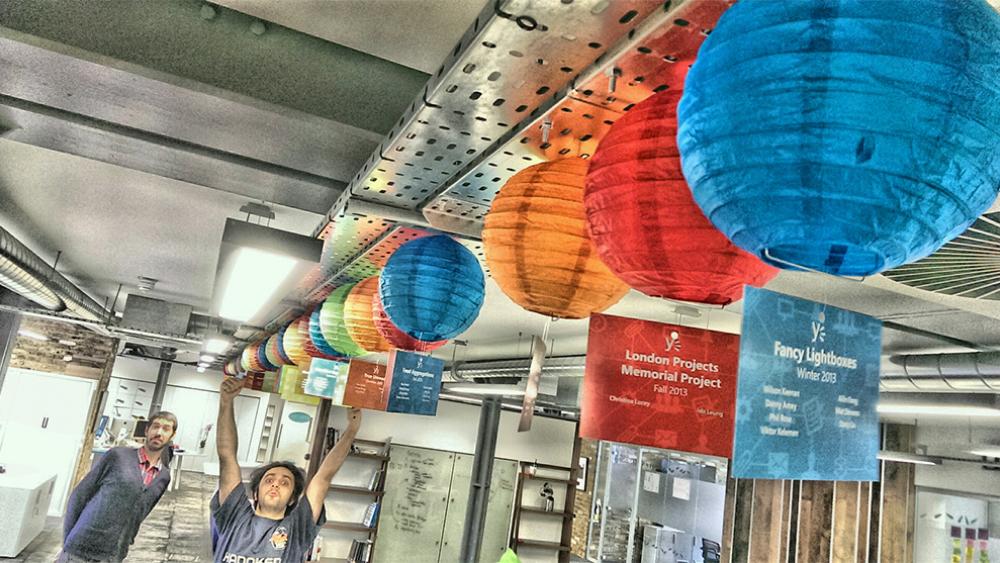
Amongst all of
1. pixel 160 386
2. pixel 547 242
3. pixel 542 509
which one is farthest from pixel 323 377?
pixel 160 386

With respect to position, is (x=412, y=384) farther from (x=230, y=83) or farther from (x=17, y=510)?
(x=17, y=510)

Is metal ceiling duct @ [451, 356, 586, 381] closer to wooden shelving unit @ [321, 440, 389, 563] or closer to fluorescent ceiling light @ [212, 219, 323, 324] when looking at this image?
wooden shelving unit @ [321, 440, 389, 563]

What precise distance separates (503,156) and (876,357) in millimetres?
1402

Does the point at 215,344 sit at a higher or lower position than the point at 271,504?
higher

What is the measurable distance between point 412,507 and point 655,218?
1209 centimetres

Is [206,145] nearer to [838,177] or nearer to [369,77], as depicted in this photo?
[369,77]

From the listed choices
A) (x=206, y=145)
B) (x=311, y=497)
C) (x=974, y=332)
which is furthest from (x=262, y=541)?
(x=974, y=332)

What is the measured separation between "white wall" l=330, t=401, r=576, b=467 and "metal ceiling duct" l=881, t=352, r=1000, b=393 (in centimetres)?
875

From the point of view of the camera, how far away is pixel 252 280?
151 inches

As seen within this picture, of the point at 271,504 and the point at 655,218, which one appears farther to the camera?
the point at 271,504

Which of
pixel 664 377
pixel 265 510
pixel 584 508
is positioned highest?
pixel 664 377

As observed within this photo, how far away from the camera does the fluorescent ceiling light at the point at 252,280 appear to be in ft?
10.7

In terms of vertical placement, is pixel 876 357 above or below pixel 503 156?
below

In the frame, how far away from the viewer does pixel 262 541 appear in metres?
3.26
